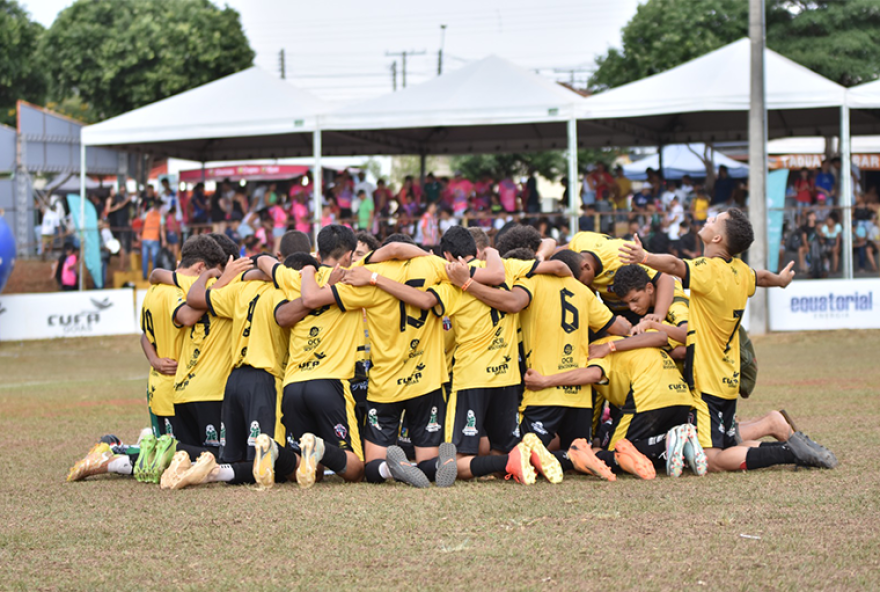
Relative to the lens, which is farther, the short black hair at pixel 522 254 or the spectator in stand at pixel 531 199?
the spectator in stand at pixel 531 199

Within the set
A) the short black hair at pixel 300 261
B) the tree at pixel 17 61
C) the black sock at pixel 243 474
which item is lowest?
the black sock at pixel 243 474

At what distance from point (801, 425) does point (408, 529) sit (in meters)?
5.50

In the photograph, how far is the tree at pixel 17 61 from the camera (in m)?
38.3

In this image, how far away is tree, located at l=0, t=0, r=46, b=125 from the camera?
3828cm

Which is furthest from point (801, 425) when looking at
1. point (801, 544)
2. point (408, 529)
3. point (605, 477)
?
point (408, 529)

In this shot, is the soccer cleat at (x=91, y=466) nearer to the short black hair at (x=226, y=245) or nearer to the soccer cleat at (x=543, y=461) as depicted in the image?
the short black hair at (x=226, y=245)

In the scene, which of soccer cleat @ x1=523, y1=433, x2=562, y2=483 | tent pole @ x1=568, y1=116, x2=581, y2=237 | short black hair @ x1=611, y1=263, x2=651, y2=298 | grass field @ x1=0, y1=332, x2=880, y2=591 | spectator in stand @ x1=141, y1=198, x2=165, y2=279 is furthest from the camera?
spectator in stand @ x1=141, y1=198, x2=165, y2=279

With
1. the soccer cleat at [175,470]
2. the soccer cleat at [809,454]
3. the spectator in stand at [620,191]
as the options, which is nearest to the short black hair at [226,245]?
the soccer cleat at [175,470]

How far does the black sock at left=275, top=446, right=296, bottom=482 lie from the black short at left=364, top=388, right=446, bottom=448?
0.60 metres

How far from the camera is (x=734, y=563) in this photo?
479 centimetres

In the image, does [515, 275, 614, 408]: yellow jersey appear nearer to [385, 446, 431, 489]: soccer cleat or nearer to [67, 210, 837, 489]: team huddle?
[67, 210, 837, 489]: team huddle

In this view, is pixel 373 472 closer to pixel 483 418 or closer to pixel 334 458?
pixel 334 458

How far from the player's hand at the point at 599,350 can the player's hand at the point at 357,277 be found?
186 cm

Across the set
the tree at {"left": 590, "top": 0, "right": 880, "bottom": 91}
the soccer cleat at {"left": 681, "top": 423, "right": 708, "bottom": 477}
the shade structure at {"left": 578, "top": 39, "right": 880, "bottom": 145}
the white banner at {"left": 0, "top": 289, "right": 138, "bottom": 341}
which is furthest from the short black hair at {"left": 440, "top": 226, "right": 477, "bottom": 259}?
the tree at {"left": 590, "top": 0, "right": 880, "bottom": 91}
